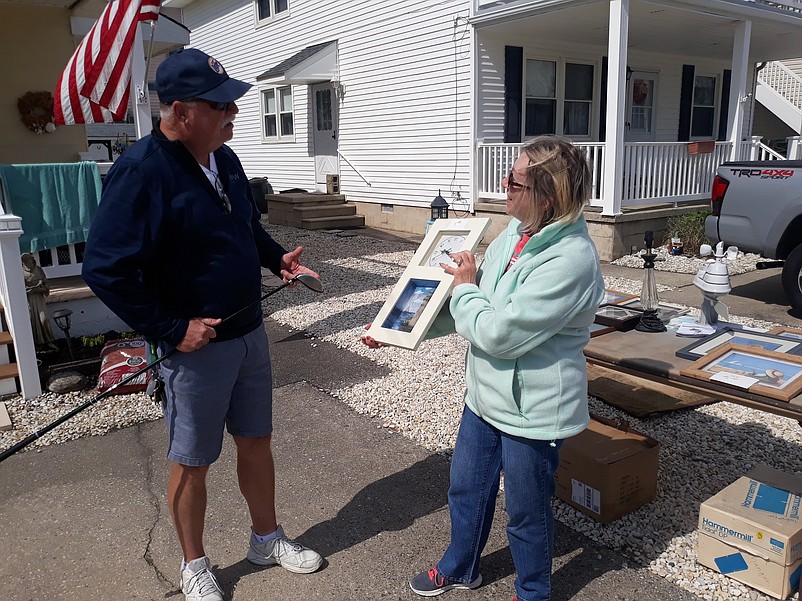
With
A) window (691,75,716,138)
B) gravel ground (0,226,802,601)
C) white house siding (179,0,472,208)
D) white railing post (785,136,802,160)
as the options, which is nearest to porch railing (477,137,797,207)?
white house siding (179,0,472,208)

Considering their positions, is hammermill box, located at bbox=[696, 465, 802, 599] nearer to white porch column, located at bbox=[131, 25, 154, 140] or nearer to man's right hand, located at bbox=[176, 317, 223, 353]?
man's right hand, located at bbox=[176, 317, 223, 353]

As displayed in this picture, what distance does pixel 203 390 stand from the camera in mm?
2385

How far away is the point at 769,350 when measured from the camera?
2.82 meters

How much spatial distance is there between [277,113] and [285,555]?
14527 mm

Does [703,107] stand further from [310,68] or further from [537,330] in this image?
[537,330]

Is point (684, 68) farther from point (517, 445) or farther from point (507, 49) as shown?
point (517, 445)

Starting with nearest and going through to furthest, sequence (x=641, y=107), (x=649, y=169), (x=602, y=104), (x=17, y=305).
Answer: (x=17, y=305) < (x=649, y=169) < (x=602, y=104) < (x=641, y=107)

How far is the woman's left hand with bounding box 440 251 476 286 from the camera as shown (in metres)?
2.30

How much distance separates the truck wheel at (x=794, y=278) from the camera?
6.48 metres

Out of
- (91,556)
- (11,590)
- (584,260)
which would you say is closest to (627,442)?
(584,260)

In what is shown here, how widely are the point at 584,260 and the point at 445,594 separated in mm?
1441

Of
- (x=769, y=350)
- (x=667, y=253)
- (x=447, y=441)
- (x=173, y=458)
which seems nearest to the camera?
(x=173, y=458)

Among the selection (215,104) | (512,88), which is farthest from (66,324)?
(512,88)

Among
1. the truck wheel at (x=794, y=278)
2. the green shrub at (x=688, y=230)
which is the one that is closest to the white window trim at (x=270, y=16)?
the green shrub at (x=688, y=230)
